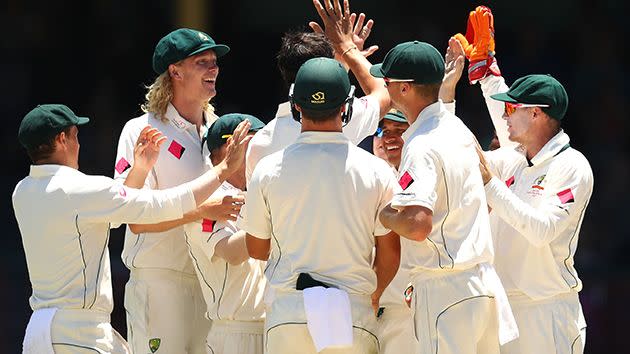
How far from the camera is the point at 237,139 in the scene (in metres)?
5.61

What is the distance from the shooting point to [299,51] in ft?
18.6

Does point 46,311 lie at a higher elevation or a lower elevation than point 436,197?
lower

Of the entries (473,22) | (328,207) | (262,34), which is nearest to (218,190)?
(328,207)

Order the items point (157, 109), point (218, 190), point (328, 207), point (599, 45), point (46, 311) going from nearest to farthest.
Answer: point (328, 207)
point (46, 311)
point (218, 190)
point (157, 109)
point (599, 45)

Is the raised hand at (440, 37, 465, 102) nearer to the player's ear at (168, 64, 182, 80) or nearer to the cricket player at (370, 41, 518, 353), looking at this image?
the cricket player at (370, 41, 518, 353)

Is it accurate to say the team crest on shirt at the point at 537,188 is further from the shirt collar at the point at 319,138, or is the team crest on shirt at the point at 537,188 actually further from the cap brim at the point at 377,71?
the shirt collar at the point at 319,138

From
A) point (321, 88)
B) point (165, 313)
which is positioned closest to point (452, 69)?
point (321, 88)

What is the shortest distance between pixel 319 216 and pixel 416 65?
2.40 ft

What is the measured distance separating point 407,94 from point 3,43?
6.85 m

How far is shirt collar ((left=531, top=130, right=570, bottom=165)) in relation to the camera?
5793 millimetres

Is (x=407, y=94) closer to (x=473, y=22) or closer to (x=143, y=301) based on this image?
(x=473, y=22)

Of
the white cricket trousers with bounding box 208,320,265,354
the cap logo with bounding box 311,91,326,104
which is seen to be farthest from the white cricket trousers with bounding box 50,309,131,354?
the cap logo with bounding box 311,91,326,104

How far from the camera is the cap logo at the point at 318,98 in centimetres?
508

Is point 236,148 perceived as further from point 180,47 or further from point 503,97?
point 503,97
